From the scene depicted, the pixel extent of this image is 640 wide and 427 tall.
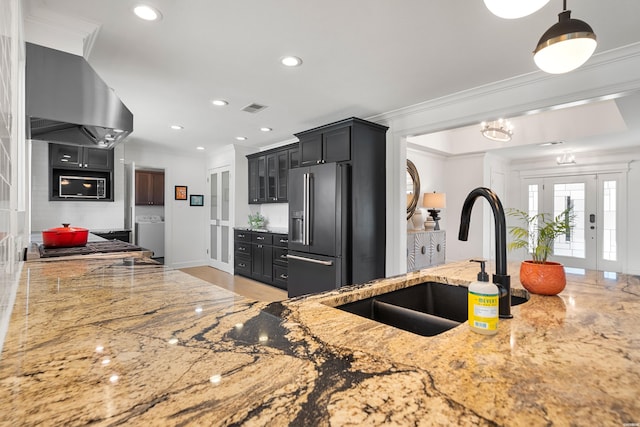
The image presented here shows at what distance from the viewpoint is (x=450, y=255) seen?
6250 mm

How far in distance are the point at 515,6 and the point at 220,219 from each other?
235 inches

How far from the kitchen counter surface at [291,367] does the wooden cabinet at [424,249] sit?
3759mm

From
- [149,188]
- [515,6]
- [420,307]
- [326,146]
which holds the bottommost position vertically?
[420,307]

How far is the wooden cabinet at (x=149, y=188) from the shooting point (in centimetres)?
745

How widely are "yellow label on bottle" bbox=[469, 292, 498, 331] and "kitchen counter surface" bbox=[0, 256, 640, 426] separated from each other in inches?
1.4

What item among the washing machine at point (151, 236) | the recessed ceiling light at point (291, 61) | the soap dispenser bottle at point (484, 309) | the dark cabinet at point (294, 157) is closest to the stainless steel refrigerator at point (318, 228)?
the dark cabinet at point (294, 157)

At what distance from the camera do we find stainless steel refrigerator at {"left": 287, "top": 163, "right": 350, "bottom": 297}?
141 inches

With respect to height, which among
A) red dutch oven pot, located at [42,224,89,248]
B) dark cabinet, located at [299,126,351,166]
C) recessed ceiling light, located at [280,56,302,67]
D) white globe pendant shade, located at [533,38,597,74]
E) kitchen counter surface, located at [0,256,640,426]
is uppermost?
recessed ceiling light, located at [280,56,302,67]

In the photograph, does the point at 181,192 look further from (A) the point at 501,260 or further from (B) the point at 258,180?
(A) the point at 501,260

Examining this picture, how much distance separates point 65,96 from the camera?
1.72 metres

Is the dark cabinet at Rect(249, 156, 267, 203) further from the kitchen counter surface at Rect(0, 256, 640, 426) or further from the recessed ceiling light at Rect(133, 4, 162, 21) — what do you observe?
the kitchen counter surface at Rect(0, 256, 640, 426)

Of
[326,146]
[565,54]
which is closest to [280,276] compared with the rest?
[326,146]

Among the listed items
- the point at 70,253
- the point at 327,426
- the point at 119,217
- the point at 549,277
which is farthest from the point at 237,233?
the point at 327,426

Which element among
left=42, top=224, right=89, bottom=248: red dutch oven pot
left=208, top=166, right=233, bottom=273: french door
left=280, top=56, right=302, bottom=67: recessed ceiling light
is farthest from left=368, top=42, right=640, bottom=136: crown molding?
left=208, top=166, right=233, bottom=273: french door
